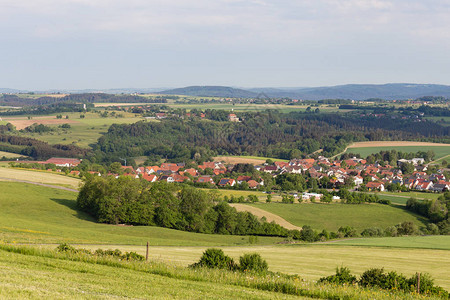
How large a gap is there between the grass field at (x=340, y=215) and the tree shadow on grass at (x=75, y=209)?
19.9 metres

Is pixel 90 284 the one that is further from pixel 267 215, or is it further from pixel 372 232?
pixel 267 215

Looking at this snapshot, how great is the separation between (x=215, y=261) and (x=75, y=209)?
31182 mm

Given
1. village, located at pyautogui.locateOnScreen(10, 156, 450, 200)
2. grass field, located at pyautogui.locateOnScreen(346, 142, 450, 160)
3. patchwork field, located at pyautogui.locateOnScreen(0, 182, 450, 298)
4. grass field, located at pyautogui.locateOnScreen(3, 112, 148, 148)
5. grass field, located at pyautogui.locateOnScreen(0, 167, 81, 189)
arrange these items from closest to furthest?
patchwork field, located at pyautogui.locateOnScreen(0, 182, 450, 298)
grass field, located at pyautogui.locateOnScreen(0, 167, 81, 189)
village, located at pyautogui.locateOnScreen(10, 156, 450, 200)
grass field, located at pyautogui.locateOnScreen(346, 142, 450, 160)
grass field, located at pyautogui.locateOnScreen(3, 112, 148, 148)

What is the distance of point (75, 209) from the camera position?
44.9 meters

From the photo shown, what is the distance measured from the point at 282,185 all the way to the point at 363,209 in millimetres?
19662

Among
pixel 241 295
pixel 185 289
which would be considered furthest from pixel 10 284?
pixel 241 295

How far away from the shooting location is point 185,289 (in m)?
12.2

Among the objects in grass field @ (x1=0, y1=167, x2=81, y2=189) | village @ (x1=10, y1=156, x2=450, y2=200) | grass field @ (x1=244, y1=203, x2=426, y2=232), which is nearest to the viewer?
grass field @ (x1=244, y1=203, x2=426, y2=232)

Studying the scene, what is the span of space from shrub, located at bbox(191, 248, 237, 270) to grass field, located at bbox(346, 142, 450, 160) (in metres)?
100

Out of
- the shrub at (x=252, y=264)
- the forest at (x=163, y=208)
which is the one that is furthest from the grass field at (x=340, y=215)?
the shrub at (x=252, y=264)

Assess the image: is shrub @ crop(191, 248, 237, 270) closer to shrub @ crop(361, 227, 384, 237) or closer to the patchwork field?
the patchwork field

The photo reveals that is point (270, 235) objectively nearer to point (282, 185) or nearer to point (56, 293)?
point (282, 185)

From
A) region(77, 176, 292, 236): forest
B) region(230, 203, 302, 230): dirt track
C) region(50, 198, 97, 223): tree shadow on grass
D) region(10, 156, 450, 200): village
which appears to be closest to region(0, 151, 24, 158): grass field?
region(10, 156, 450, 200): village

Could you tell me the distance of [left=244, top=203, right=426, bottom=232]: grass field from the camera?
5250cm
